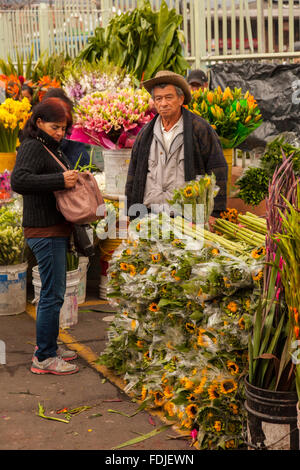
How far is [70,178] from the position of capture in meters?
4.21

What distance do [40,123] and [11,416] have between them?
1.80 meters

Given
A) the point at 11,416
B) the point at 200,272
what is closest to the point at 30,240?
the point at 11,416

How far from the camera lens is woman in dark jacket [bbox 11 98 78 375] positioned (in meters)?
4.18

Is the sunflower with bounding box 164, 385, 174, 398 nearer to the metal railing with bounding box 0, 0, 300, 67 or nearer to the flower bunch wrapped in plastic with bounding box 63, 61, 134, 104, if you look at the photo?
the flower bunch wrapped in plastic with bounding box 63, 61, 134, 104

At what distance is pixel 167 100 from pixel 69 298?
1.83 meters

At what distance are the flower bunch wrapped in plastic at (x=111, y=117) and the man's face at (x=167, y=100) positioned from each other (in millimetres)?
750

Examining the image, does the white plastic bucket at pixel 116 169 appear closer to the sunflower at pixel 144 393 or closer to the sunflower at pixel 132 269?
the sunflower at pixel 132 269

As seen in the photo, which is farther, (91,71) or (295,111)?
(295,111)

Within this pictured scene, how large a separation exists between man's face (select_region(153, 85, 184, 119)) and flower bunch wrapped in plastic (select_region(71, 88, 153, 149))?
29.5 inches

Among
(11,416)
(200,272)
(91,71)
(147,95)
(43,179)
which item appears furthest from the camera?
(91,71)

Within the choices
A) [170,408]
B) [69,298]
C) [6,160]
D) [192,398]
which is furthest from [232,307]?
[6,160]

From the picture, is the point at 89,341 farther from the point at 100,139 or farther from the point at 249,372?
the point at 249,372

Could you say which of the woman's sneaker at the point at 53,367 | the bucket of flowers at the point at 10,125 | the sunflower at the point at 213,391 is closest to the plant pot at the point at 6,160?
the bucket of flowers at the point at 10,125

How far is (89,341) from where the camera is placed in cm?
521
